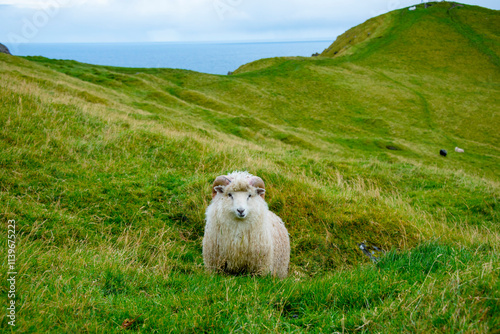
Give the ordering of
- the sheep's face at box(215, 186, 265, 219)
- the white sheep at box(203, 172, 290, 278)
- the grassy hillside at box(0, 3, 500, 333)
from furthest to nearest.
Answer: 1. the white sheep at box(203, 172, 290, 278)
2. the sheep's face at box(215, 186, 265, 219)
3. the grassy hillside at box(0, 3, 500, 333)

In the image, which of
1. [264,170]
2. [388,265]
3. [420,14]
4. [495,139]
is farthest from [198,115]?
[420,14]

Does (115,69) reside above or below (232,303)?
above

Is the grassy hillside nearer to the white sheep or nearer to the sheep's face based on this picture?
the white sheep

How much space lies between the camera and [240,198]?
19.5 feet

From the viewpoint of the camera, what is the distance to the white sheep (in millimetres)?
6055

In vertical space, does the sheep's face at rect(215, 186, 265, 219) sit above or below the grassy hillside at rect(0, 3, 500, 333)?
above

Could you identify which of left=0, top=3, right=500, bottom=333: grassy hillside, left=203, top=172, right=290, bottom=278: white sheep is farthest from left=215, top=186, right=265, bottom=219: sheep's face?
left=0, top=3, right=500, bottom=333: grassy hillside

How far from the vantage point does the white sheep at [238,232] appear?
6.05m

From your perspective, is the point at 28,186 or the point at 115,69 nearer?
the point at 28,186

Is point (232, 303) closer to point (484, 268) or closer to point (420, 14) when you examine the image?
point (484, 268)

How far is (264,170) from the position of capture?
10.7m

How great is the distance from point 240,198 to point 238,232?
2.20 ft

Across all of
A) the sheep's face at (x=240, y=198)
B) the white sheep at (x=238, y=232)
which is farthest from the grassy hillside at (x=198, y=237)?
the sheep's face at (x=240, y=198)

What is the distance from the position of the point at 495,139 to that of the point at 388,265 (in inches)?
1947
